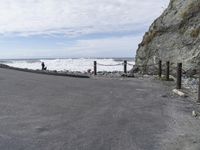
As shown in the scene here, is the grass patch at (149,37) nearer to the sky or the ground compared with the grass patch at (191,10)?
nearer to the ground

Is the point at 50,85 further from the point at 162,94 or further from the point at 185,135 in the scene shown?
the point at 185,135

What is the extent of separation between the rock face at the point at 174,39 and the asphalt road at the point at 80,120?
11195 mm

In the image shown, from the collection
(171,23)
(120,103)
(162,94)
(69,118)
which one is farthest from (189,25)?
(69,118)

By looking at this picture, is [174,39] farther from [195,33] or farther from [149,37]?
[149,37]

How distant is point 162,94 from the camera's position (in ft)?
44.2

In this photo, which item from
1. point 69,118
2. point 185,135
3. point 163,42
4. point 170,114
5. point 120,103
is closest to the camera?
point 185,135

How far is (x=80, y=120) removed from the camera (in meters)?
8.20

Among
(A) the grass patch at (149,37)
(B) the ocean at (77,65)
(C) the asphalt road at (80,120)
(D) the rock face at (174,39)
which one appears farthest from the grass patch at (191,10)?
(C) the asphalt road at (80,120)

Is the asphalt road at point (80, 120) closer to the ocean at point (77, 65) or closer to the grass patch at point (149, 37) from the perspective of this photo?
the grass patch at point (149, 37)

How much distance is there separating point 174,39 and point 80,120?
18244 millimetres

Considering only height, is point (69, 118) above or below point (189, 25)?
below

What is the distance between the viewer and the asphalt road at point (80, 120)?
647cm

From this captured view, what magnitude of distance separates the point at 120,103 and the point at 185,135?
377 centimetres

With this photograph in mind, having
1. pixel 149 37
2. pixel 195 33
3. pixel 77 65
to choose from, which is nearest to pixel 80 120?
pixel 195 33
